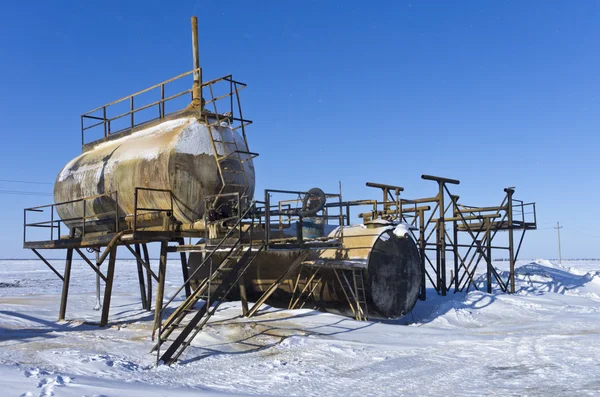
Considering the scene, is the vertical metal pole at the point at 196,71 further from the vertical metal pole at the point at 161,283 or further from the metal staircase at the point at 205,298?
the metal staircase at the point at 205,298

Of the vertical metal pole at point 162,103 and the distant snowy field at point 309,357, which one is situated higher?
the vertical metal pole at point 162,103

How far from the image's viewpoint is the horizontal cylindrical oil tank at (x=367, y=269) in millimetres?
18234

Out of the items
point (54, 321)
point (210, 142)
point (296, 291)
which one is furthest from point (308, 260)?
point (54, 321)

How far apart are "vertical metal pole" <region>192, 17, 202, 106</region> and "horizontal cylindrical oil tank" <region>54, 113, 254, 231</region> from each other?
0.58 metres

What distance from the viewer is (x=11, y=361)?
11.6 m

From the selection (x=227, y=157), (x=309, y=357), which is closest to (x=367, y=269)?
(x=227, y=157)

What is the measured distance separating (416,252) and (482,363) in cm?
733

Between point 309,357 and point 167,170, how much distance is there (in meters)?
6.51

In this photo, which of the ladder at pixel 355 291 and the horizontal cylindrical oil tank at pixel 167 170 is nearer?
the horizontal cylindrical oil tank at pixel 167 170

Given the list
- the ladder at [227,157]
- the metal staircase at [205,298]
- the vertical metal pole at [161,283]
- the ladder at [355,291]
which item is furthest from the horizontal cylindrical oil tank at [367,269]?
the metal staircase at [205,298]

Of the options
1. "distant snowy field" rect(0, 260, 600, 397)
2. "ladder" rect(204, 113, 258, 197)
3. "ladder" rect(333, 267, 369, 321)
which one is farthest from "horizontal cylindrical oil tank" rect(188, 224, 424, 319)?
"ladder" rect(204, 113, 258, 197)

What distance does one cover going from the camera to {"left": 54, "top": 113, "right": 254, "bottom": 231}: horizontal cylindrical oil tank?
1628 cm

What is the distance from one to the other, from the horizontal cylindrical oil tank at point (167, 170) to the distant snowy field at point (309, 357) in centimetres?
349

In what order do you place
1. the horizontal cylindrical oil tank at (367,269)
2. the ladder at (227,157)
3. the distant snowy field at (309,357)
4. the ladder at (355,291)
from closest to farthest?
the distant snowy field at (309,357) → the ladder at (227,157) → the ladder at (355,291) → the horizontal cylindrical oil tank at (367,269)
